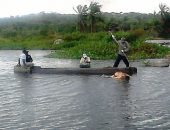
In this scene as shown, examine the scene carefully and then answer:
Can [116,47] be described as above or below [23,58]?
above

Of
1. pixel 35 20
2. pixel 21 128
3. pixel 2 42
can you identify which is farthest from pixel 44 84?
pixel 35 20

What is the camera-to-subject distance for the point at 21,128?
1367cm

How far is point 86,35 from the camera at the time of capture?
65250 mm

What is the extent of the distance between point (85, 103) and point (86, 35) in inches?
1885

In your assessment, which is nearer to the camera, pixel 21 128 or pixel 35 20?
pixel 21 128

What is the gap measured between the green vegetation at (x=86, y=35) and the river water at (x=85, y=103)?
724 inches

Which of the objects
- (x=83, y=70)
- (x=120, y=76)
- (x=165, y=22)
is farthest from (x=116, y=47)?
(x=165, y=22)

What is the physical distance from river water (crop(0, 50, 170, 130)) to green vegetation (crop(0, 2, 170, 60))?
60.4 ft

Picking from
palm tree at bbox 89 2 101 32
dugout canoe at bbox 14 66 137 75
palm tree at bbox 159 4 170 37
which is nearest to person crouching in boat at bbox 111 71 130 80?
dugout canoe at bbox 14 66 137 75

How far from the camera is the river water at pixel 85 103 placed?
1415 cm

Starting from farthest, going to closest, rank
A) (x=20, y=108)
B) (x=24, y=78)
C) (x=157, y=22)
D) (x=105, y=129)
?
(x=157, y=22), (x=24, y=78), (x=20, y=108), (x=105, y=129)

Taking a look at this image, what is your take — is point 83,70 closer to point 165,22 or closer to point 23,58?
point 23,58

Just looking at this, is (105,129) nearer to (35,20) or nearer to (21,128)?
(21,128)

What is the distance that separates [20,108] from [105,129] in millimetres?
4761
